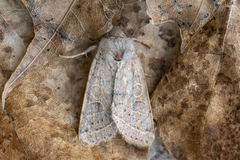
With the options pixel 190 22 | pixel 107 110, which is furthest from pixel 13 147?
pixel 190 22

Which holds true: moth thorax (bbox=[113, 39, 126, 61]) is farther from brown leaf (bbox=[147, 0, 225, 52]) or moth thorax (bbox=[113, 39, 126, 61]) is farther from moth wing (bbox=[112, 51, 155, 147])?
brown leaf (bbox=[147, 0, 225, 52])

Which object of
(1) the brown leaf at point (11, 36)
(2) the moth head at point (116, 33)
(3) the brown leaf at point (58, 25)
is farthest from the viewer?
(2) the moth head at point (116, 33)

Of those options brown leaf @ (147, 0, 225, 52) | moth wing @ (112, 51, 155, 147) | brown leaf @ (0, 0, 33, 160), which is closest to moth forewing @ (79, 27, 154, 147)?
moth wing @ (112, 51, 155, 147)

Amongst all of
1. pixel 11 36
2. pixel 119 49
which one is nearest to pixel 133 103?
pixel 119 49

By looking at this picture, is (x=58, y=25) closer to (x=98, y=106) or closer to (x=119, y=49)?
(x=119, y=49)

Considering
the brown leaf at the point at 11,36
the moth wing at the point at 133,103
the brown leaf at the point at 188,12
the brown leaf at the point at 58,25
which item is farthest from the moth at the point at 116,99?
the brown leaf at the point at 11,36

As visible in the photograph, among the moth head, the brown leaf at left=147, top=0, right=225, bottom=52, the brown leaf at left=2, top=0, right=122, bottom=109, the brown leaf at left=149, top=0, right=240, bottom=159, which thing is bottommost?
the brown leaf at left=149, top=0, right=240, bottom=159

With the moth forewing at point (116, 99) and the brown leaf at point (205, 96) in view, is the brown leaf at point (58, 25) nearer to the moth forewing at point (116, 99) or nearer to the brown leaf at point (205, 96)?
the moth forewing at point (116, 99)
